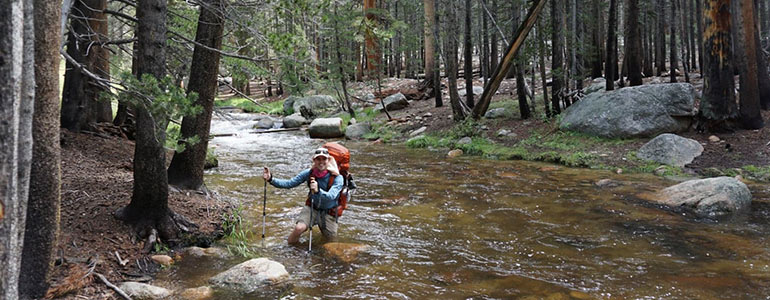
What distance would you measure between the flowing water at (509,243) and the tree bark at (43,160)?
1.27m

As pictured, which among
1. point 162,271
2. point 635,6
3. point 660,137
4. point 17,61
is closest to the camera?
point 17,61

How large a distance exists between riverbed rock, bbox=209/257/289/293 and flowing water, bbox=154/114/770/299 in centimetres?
14

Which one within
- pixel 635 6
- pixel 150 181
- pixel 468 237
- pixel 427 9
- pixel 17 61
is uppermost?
pixel 427 9

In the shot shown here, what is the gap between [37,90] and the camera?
398cm

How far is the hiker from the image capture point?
22.0 ft

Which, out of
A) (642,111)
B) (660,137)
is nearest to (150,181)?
(660,137)

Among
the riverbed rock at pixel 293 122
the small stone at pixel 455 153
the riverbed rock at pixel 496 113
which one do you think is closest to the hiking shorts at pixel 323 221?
the small stone at pixel 455 153

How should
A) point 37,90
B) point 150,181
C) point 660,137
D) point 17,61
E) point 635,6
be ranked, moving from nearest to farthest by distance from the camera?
point 17,61, point 37,90, point 150,181, point 660,137, point 635,6

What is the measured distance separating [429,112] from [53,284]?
1749 centimetres

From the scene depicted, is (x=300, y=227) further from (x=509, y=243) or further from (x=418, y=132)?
(x=418, y=132)

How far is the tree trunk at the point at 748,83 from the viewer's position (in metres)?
11.9

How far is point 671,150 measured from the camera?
1135 cm

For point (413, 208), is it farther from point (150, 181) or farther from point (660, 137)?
point (660, 137)

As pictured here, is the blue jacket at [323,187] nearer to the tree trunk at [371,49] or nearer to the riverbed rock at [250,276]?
the riverbed rock at [250,276]
